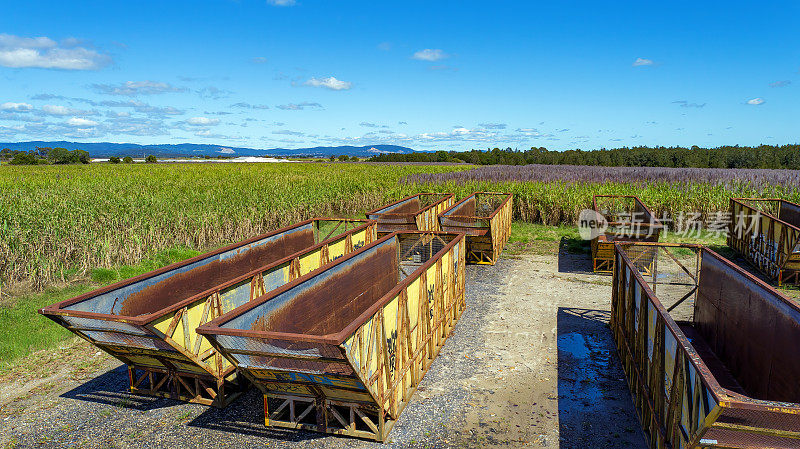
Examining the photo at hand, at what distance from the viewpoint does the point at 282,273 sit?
7.88 m

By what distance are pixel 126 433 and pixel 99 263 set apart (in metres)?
7.96

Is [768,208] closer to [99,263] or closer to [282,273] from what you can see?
[282,273]

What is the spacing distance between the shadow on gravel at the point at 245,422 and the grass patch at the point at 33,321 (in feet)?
12.8

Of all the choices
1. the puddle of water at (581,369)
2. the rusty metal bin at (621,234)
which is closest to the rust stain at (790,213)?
the rusty metal bin at (621,234)

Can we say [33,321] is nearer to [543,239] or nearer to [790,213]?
[543,239]

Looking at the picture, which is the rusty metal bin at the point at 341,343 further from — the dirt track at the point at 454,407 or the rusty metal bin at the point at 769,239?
the rusty metal bin at the point at 769,239

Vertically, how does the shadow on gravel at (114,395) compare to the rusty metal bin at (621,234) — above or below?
below

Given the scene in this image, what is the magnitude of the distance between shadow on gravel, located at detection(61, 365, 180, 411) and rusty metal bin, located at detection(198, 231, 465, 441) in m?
1.61

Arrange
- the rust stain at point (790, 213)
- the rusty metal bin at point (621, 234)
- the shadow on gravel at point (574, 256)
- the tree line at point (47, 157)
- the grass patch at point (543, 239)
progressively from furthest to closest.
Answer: the tree line at point (47, 157), the grass patch at point (543, 239), the rust stain at point (790, 213), the shadow on gravel at point (574, 256), the rusty metal bin at point (621, 234)

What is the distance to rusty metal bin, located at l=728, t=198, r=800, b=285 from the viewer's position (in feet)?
34.9

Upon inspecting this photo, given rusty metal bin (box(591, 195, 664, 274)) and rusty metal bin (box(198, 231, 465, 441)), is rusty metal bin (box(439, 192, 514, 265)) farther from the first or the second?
rusty metal bin (box(198, 231, 465, 441))

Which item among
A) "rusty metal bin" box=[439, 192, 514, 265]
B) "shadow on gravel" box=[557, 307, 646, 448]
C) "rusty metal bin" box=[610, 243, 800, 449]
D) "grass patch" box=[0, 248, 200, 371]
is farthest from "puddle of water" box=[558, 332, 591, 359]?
"grass patch" box=[0, 248, 200, 371]

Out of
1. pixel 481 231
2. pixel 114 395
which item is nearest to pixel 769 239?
pixel 481 231

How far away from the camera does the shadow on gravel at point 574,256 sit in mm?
12766
